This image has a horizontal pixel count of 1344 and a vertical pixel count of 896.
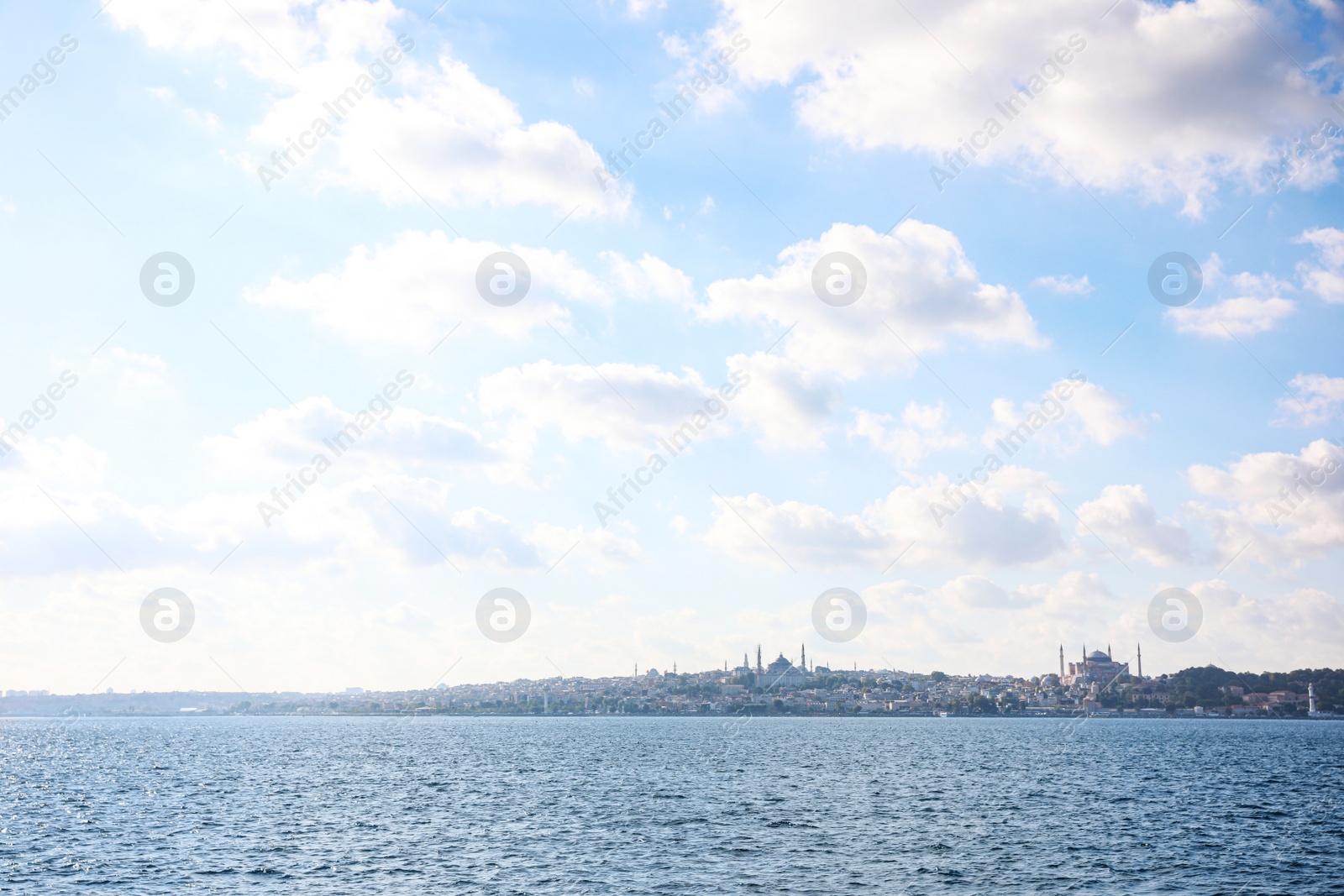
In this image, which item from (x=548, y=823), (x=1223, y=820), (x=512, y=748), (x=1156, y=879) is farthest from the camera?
(x=512, y=748)

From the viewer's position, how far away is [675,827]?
6162 cm

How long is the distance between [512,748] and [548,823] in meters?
103

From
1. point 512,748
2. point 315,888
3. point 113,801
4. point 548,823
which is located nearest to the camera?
point 315,888

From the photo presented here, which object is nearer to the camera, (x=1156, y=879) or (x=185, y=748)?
(x=1156, y=879)

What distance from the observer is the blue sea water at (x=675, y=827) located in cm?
4594

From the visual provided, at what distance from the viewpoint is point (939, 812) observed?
2741 inches

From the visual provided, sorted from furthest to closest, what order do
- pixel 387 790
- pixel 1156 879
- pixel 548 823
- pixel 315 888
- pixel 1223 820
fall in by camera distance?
pixel 387 790 < pixel 1223 820 < pixel 548 823 < pixel 1156 879 < pixel 315 888

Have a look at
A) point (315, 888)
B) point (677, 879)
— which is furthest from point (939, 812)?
point (315, 888)

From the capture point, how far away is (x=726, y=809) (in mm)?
69688

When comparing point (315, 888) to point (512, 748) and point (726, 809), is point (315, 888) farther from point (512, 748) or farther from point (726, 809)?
point (512, 748)

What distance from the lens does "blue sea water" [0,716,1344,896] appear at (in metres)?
45.9

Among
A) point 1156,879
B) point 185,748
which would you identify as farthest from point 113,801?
point 185,748

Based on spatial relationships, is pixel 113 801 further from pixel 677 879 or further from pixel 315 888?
pixel 677 879

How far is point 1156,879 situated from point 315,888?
134 ft
